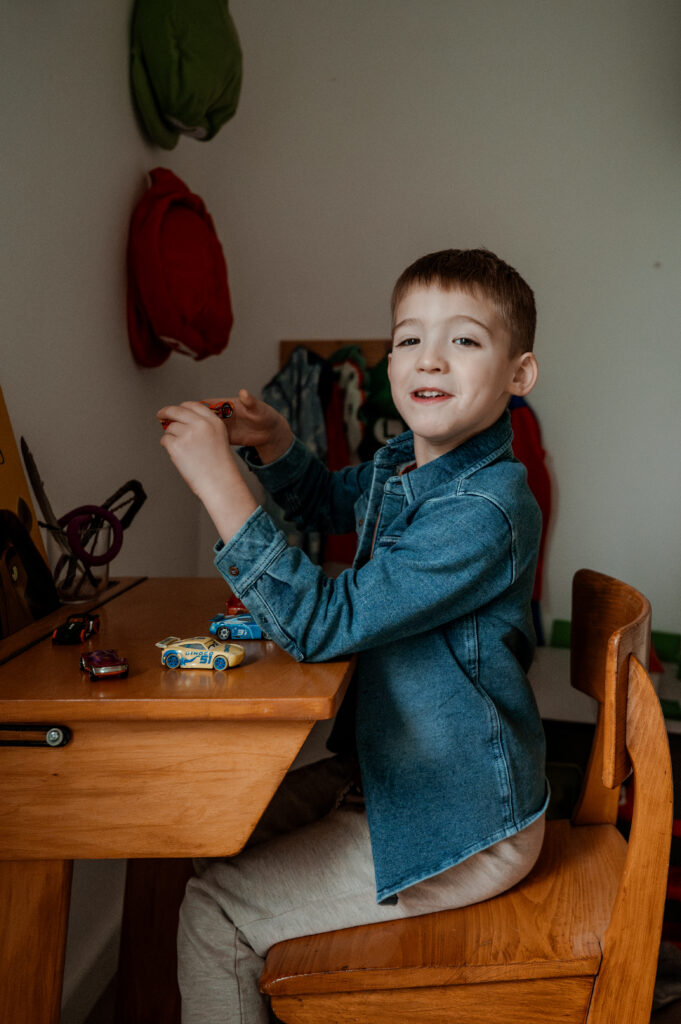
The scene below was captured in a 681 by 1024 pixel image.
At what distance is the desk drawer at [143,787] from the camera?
0.80 m

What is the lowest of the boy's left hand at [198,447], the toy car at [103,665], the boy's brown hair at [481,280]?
the toy car at [103,665]

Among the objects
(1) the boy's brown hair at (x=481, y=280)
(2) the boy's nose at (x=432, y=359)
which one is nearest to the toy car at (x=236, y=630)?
(2) the boy's nose at (x=432, y=359)

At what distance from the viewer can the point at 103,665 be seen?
80 cm

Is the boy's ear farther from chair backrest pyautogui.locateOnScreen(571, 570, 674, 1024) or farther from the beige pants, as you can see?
the beige pants

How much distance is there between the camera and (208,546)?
8.80 ft

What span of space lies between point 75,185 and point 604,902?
4.64 ft

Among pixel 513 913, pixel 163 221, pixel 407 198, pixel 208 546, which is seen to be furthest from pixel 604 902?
pixel 407 198

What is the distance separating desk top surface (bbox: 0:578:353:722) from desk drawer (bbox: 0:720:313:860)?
0.04 meters

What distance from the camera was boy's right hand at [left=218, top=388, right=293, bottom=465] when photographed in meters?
1.22

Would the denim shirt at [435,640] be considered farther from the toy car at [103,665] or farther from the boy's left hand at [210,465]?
the toy car at [103,665]

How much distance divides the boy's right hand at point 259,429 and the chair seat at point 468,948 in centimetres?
66

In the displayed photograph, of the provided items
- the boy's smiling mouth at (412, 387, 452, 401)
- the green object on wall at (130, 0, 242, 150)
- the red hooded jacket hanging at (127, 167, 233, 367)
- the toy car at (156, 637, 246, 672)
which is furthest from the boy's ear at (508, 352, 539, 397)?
the green object on wall at (130, 0, 242, 150)

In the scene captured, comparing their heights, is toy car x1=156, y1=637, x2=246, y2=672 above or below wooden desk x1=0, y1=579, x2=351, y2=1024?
above

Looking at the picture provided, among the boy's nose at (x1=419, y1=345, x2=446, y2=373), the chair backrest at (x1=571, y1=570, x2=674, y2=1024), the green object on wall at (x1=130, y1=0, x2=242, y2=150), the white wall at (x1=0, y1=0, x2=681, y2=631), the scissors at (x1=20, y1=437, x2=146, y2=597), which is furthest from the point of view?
the white wall at (x1=0, y1=0, x2=681, y2=631)
